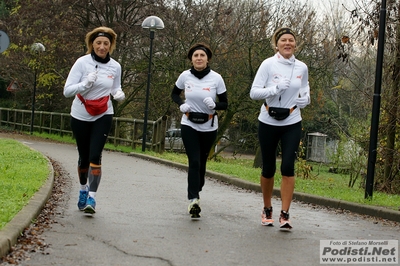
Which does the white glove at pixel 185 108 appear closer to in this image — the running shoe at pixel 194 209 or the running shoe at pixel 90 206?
the running shoe at pixel 194 209

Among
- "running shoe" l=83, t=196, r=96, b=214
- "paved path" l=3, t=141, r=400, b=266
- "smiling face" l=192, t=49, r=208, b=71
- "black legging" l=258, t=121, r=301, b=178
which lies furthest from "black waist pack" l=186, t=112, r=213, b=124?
"running shoe" l=83, t=196, r=96, b=214

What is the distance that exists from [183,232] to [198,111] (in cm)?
167

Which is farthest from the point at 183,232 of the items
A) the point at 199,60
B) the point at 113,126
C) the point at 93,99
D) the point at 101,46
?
the point at 113,126

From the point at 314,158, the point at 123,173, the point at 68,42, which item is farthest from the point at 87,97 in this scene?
the point at 314,158

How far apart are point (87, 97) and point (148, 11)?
Result: 931 inches

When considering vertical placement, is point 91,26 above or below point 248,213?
above

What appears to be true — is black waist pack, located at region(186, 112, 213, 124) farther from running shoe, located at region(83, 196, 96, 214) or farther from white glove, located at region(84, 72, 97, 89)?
running shoe, located at region(83, 196, 96, 214)

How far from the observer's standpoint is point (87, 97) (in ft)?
24.7

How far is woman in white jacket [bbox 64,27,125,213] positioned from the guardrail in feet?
49.8

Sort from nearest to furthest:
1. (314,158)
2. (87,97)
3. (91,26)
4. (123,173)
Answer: (87,97) → (123,173) → (91,26) → (314,158)

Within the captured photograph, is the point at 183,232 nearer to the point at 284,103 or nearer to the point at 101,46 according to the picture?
the point at 284,103

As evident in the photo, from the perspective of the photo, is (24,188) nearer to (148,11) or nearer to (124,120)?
(124,120)

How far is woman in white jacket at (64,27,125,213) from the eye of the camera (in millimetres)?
7527

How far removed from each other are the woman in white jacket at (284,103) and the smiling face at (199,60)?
89 cm
